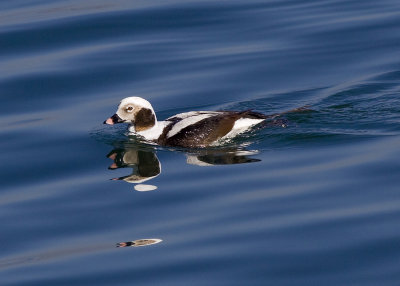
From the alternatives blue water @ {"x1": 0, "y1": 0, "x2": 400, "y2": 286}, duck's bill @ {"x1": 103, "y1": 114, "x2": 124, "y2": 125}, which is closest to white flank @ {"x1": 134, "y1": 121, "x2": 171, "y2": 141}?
blue water @ {"x1": 0, "y1": 0, "x2": 400, "y2": 286}

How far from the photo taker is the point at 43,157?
12.6 metres

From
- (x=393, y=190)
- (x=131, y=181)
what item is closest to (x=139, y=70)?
(x=131, y=181)

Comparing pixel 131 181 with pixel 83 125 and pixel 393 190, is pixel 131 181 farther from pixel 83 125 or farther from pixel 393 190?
pixel 393 190

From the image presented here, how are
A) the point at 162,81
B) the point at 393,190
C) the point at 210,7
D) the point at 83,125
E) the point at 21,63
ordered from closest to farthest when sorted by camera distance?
the point at 393,190, the point at 83,125, the point at 162,81, the point at 21,63, the point at 210,7

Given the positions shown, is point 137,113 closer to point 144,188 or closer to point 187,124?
point 187,124

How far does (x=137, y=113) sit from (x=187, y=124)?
913 millimetres

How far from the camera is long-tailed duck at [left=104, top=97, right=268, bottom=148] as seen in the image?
41.8ft

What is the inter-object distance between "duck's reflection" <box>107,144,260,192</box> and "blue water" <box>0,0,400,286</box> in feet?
0.13

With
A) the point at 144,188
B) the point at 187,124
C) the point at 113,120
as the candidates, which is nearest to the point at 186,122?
the point at 187,124

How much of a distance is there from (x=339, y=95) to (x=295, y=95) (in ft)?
2.11

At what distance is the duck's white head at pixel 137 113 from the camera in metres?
13.2

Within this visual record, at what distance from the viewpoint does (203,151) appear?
1271 centimetres

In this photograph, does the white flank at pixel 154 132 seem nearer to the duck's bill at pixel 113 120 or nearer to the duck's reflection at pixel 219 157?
the duck's bill at pixel 113 120

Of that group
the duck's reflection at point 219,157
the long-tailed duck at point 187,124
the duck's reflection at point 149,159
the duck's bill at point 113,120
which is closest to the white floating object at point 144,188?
the duck's reflection at point 149,159
